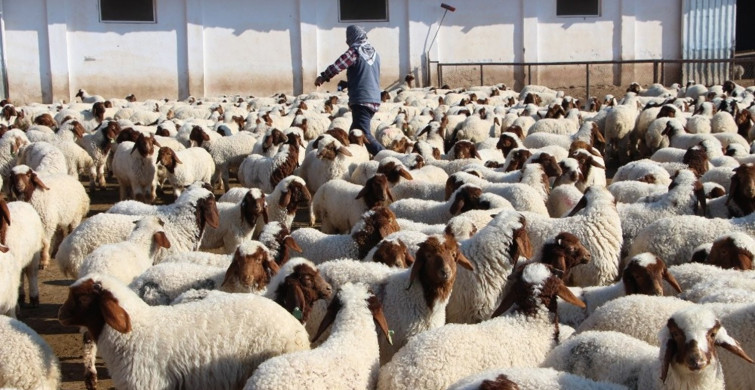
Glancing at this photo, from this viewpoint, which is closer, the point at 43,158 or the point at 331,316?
the point at 331,316

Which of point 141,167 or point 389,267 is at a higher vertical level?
point 141,167

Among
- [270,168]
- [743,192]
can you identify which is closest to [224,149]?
[270,168]

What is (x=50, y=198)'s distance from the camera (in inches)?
391

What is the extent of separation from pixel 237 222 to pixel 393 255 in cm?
274

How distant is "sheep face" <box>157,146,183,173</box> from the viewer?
1198cm

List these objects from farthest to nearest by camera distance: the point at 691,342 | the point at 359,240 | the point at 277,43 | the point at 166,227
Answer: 1. the point at 277,43
2. the point at 166,227
3. the point at 359,240
4. the point at 691,342

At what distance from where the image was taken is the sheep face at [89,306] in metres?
5.21

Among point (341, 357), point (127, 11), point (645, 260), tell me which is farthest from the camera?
point (127, 11)

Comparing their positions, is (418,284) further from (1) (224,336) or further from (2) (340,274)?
(1) (224,336)

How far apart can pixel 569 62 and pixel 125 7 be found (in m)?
13.8

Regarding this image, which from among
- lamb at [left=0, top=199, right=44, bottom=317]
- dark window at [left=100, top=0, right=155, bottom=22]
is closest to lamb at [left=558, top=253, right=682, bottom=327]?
lamb at [left=0, top=199, right=44, bottom=317]

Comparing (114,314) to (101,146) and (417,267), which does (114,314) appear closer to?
(417,267)

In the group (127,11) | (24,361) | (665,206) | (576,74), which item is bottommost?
(24,361)

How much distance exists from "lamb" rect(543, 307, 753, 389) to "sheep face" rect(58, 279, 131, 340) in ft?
8.24
